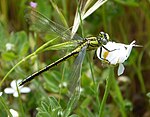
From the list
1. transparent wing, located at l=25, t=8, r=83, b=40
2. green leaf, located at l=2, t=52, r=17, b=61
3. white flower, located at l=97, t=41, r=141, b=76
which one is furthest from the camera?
green leaf, located at l=2, t=52, r=17, b=61

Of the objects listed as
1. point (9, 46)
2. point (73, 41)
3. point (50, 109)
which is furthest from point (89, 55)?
point (50, 109)

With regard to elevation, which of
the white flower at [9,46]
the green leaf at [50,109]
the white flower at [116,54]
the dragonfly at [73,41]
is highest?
the white flower at [9,46]

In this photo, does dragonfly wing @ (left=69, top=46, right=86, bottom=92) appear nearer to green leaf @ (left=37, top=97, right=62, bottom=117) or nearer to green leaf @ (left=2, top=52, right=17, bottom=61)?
green leaf @ (left=37, top=97, right=62, bottom=117)

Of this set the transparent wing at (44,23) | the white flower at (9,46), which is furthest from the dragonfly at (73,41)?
the white flower at (9,46)

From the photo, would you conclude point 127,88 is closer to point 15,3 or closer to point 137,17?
point 137,17

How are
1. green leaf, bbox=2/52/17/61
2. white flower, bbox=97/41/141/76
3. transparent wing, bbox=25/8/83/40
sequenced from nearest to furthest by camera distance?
white flower, bbox=97/41/141/76
transparent wing, bbox=25/8/83/40
green leaf, bbox=2/52/17/61

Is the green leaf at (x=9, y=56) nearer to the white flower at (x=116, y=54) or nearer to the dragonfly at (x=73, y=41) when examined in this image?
the dragonfly at (x=73, y=41)

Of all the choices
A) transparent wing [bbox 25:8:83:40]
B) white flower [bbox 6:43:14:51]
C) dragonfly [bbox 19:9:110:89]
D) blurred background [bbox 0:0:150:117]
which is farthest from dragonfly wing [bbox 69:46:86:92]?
white flower [bbox 6:43:14:51]
